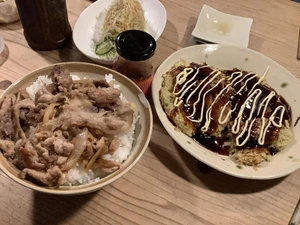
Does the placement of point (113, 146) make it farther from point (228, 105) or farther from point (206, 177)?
point (228, 105)

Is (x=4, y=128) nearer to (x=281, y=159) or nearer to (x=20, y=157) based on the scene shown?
(x=20, y=157)

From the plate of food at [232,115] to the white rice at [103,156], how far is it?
17cm

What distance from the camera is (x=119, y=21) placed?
1601 mm

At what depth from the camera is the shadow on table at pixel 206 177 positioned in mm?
1210

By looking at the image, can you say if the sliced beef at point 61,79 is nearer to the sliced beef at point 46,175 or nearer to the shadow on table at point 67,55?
the sliced beef at point 46,175

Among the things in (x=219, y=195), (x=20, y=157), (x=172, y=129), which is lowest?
(x=219, y=195)

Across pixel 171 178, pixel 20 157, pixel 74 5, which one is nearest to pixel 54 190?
pixel 20 157

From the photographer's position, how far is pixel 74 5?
5.82 feet

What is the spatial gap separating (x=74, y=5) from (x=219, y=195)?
3.80 feet

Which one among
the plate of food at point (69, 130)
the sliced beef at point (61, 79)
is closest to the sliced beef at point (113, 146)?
the plate of food at point (69, 130)

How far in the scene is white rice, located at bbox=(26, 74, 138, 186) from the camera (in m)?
0.99

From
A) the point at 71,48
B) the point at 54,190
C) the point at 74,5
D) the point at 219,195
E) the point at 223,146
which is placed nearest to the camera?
the point at 54,190

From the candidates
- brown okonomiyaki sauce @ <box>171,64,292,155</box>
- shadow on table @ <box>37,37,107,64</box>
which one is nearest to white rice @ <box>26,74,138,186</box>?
brown okonomiyaki sauce @ <box>171,64,292,155</box>

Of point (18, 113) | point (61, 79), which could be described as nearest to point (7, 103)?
point (18, 113)
